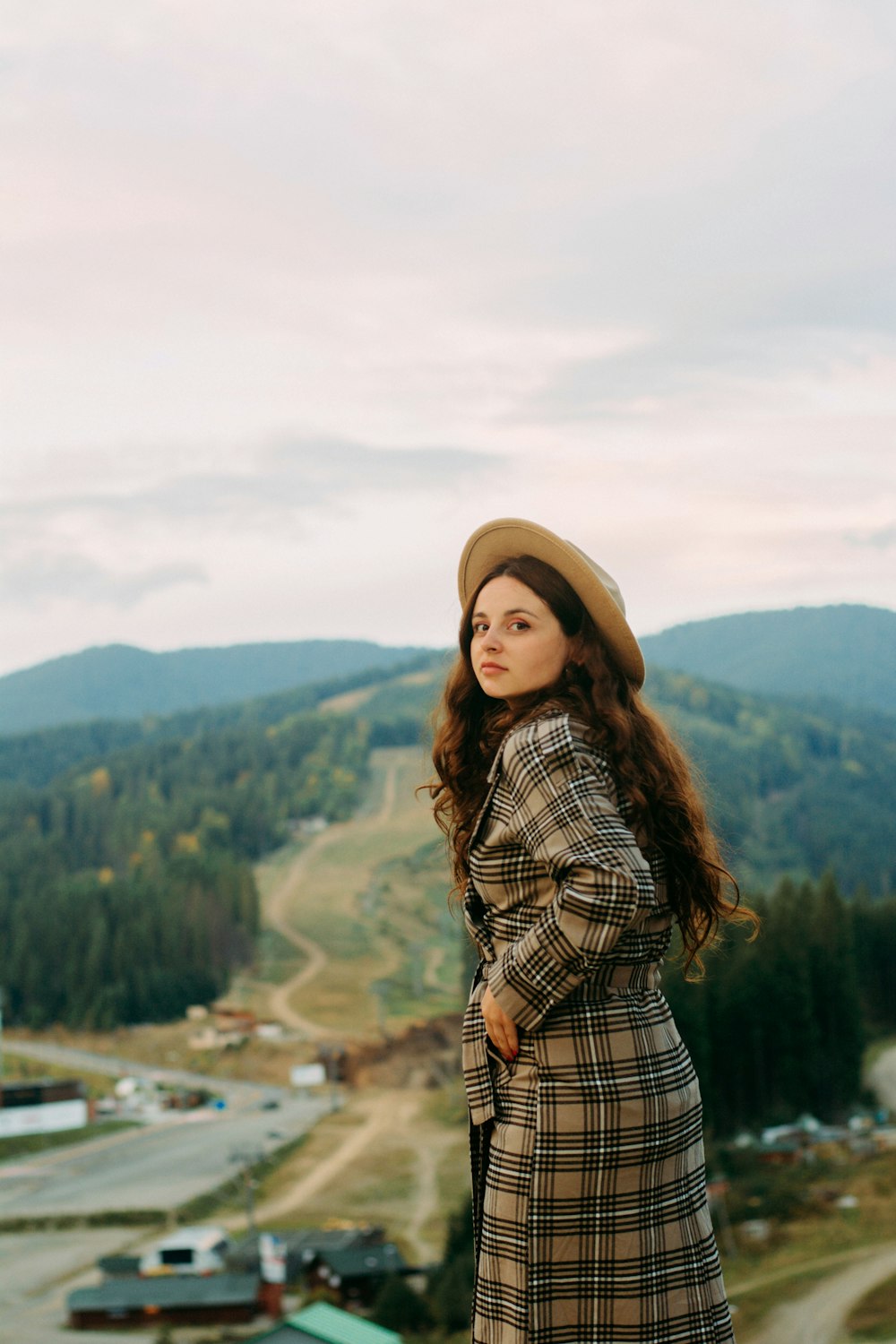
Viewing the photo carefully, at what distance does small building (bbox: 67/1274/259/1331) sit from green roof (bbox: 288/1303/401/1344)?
650 inches

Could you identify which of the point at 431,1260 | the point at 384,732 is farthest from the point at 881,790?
the point at 431,1260

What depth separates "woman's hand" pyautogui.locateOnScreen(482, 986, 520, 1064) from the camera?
197cm

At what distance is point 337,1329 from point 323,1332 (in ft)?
1.66

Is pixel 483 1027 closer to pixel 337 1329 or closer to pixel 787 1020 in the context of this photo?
pixel 337 1329

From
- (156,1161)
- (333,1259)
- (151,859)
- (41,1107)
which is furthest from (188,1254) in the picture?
(151,859)

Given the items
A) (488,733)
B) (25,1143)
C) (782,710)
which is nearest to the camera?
(488,733)

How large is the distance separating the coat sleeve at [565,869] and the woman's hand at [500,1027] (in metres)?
0.01

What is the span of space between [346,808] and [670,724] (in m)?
103

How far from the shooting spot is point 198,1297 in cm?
3266

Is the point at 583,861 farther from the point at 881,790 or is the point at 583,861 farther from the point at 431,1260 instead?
the point at 881,790

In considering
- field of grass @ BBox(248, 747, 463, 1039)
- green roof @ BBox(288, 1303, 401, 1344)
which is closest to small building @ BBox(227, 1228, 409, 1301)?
green roof @ BBox(288, 1303, 401, 1344)

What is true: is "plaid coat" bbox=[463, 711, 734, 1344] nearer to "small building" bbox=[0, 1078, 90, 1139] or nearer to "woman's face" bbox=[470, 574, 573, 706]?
"woman's face" bbox=[470, 574, 573, 706]

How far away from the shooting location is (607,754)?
214 cm

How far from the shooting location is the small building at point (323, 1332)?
15.4 m
